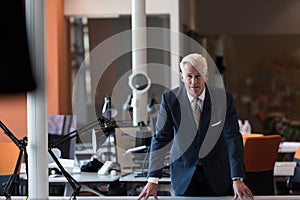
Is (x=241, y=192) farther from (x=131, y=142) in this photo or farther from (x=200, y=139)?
(x=131, y=142)

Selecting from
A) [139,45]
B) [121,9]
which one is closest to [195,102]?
[139,45]

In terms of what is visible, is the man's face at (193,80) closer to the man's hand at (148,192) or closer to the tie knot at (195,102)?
the tie knot at (195,102)

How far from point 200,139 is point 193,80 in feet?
0.96

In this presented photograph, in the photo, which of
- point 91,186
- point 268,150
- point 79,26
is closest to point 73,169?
point 91,186

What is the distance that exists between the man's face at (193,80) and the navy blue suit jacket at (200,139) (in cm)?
4

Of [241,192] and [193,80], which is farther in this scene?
[193,80]

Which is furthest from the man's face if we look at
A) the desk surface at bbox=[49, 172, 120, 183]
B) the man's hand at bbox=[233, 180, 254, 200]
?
the desk surface at bbox=[49, 172, 120, 183]

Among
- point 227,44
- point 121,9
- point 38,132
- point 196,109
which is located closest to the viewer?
point 38,132

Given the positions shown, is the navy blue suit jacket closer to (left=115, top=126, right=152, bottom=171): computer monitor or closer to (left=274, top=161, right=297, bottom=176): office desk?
(left=115, top=126, right=152, bottom=171): computer monitor

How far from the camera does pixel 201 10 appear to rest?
12570 mm

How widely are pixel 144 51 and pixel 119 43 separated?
281 centimetres

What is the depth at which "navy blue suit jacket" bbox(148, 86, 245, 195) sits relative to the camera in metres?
2.97

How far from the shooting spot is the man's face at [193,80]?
2980 millimetres

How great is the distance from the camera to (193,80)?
3.01 m
